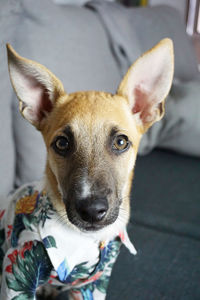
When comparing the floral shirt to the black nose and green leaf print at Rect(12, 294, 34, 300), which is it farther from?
the black nose

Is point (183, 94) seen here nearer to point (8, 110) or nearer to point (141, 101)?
point (141, 101)

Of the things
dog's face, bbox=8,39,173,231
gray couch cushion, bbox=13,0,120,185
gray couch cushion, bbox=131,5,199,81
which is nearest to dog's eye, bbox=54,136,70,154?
dog's face, bbox=8,39,173,231

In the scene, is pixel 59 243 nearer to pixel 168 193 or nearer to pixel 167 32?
pixel 168 193

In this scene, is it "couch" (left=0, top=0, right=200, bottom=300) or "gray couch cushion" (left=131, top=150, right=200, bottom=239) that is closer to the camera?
"couch" (left=0, top=0, right=200, bottom=300)

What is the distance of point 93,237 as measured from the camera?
1.14 meters

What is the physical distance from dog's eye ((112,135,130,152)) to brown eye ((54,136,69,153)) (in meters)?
0.16

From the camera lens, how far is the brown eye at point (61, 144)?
1098 mm

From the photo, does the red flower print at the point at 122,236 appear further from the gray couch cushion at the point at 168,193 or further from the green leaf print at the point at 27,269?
the gray couch cushion at the point at 168,193

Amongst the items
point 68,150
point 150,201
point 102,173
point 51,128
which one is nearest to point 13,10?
point 51,128

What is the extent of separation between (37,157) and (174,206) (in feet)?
2.58

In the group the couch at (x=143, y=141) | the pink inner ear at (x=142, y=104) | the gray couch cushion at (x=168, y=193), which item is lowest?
the gray couch cushion at (x=168, y=193)

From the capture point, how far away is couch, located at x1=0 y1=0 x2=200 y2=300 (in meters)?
1.44

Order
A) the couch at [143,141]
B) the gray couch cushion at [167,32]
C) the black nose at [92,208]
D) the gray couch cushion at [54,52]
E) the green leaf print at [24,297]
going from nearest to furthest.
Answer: the black nose at [92,208] < the green leaf print at [24,297] < the couch at [143,141] < the gray couch cushion at [54,52] < the gray couch cushion at [167,32]

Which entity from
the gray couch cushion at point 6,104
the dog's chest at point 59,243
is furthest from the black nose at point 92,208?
the gray couch cushion at point 6,104
